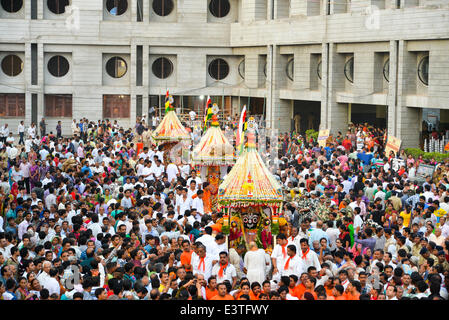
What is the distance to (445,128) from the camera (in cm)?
3331

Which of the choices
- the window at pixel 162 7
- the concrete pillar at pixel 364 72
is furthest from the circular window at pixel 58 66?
the concrete pillar at pixel 364 72

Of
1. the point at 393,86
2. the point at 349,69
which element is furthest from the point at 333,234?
the point at 349,69

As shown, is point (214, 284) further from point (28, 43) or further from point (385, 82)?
point (28, 43)

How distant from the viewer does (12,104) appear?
142 feet

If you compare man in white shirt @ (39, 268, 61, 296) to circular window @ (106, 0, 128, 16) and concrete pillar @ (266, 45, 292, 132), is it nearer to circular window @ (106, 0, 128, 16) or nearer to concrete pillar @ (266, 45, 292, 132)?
concrete pillar @ (266, 45, 292, 132)

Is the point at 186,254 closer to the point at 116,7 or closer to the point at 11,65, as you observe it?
the point at 116,7

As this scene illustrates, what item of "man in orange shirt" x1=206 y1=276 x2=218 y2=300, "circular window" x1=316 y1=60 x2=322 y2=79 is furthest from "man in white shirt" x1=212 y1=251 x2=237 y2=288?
"circular window" x1=316 y1=60 x2=322 y2=79

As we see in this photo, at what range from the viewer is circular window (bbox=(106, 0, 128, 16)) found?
143 feet

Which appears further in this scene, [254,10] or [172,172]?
[254,10]

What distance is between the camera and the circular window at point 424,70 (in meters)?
31.8

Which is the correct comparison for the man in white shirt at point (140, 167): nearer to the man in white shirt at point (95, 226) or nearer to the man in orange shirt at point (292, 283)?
the man in white shirt at point (95, 226)

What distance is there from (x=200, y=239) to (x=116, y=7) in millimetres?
31472

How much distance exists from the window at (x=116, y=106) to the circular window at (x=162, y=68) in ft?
6.78

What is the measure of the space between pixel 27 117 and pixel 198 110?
8.94m
